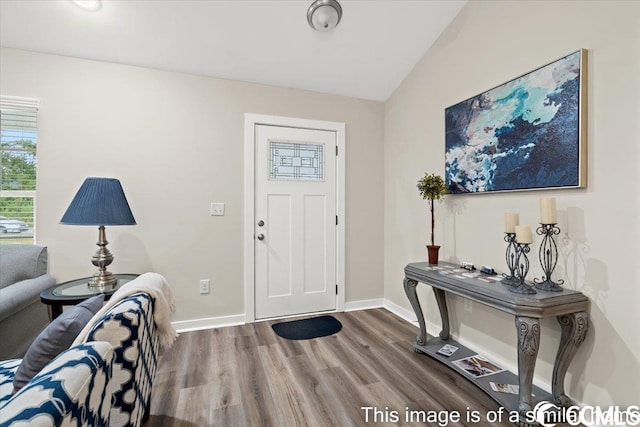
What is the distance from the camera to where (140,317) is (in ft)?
3.96

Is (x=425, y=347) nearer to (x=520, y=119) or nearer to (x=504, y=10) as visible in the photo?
(x=520, y=119)

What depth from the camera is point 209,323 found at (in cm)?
278


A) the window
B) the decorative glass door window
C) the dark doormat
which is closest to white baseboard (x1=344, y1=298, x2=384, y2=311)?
the dark doormat

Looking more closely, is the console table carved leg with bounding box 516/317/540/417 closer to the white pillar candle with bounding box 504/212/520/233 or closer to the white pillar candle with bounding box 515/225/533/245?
the white pillar candle with bounding box 515/225/533/245

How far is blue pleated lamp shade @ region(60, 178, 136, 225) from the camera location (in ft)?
6.33

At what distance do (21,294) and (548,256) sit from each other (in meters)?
3.24

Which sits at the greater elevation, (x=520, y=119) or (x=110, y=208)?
(x=520, y=119)

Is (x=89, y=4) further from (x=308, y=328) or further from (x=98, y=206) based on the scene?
(x=308, y=328)

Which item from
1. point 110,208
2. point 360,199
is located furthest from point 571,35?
point 110,208

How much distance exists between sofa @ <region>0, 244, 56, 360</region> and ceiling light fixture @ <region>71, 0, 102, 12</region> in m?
1.76

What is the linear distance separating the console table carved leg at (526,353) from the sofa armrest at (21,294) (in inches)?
113

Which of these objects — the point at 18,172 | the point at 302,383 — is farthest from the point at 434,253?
the point at 18,172

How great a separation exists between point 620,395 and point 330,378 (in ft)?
4.88

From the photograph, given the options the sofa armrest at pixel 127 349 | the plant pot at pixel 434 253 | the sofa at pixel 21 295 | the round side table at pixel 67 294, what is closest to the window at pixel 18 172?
the sofa at pixel 21 295
